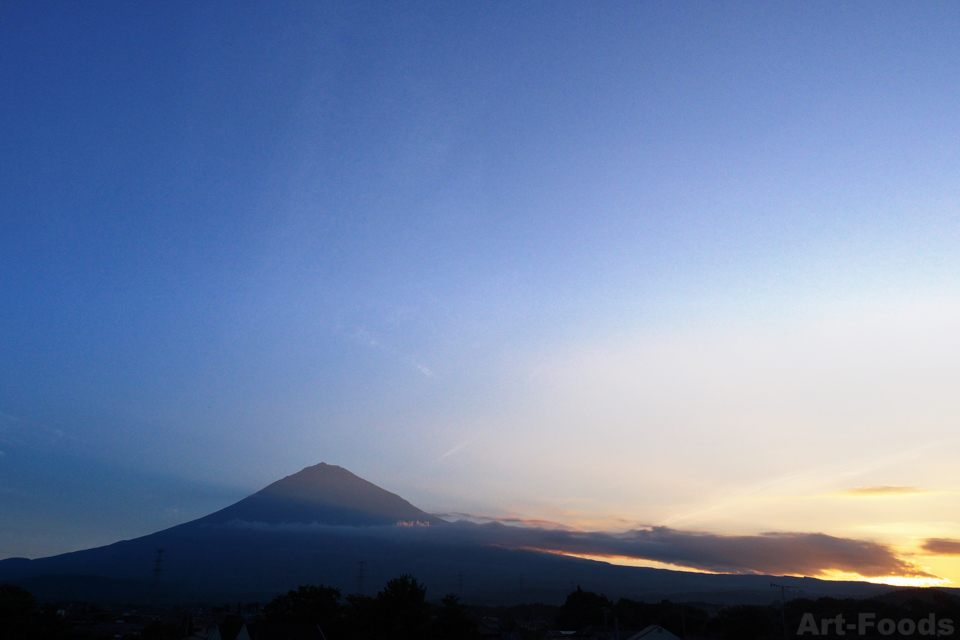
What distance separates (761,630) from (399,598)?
146 feet

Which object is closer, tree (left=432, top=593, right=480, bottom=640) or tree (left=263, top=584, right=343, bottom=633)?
tree (left=432, top=593, right=480, bottom=640)

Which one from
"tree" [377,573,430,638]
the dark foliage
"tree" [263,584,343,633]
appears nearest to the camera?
"tree" [377,573,430,638]

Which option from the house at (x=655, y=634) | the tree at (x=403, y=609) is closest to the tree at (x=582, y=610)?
the house at (x=655, y=634)

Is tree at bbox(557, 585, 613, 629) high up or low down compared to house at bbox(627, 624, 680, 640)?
down

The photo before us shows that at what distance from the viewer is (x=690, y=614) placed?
104 m

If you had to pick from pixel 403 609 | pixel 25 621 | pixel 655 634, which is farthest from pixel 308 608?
pixel 655 634

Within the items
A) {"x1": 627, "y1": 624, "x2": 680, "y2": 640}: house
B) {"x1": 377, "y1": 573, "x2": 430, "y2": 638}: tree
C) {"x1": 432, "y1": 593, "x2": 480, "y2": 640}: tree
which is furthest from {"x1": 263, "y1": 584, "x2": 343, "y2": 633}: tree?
{"x1": 627, "y1": 624, "x2": 680, "y2": 640}: house

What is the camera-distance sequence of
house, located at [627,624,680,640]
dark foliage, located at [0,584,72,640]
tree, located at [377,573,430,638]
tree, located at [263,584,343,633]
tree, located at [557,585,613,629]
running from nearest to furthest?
tree, located at [377,573,430,638] < house, located at [627,624,680,640] < dark foliage, located at [0,584,72,640] < tree, located at [263,584,343,633] < tree, located at [557,585,613,629]

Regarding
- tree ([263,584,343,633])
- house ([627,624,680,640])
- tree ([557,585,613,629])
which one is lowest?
tree ([557,585,613,629])

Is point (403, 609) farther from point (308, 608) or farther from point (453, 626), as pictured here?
point (308, 608)

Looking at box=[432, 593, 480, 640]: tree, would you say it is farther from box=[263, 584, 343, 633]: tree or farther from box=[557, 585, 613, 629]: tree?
box=[557, 585, 613, 629]: tree

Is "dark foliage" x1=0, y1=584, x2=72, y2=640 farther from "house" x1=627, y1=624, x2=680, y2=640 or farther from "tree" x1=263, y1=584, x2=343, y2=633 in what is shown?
"house" x1=627, y1=624, x2=680, y2=640

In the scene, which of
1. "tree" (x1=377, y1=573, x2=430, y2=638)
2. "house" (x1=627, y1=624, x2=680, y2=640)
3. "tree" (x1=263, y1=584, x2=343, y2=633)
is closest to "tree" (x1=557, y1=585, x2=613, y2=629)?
"tree" (x1=263, y1=584, x2=343, y2=633)

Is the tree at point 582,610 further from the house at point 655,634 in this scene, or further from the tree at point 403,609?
the tree at point 403,609
